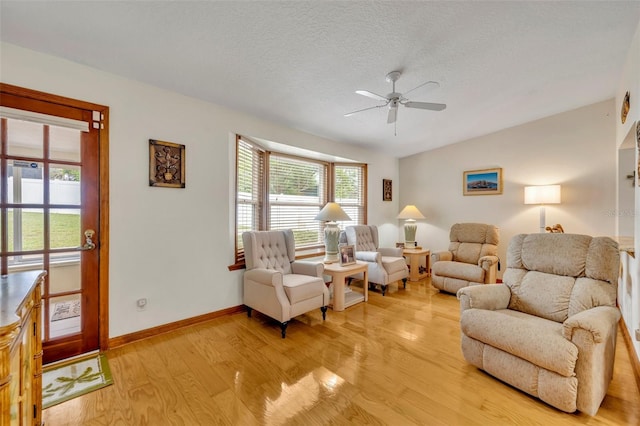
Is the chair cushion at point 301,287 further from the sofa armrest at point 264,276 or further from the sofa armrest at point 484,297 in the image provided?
the sofa armrest at point 484,297

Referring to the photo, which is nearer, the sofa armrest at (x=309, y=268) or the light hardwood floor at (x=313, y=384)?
the light hardwood floor at (x=313, y=384)

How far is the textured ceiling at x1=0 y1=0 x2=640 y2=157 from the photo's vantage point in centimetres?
180

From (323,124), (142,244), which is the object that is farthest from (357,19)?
(142,244)

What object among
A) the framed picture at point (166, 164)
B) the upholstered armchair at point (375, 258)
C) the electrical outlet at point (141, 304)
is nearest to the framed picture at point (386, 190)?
the upholstered armchair at point (375, 258)

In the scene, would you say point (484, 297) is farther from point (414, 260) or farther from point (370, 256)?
point (414, 260)

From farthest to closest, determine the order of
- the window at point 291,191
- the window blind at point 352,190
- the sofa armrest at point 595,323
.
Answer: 1. the window blind at point 352,190
2. the window at point 291,191
3. the sofa armrest at point 595,323

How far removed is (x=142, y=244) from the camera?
2588mm

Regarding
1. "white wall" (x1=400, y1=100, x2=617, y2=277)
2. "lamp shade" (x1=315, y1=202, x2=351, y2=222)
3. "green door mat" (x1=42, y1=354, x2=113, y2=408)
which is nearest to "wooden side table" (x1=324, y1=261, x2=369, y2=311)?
"lamp shade" (x1=315, y1=202, x2=351, y2=222)

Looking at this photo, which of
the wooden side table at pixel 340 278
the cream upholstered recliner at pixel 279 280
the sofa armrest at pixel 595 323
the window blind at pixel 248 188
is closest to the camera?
the sofa armrest at pixel 595 323

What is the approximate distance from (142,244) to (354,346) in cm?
226

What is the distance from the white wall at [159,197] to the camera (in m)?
2.31

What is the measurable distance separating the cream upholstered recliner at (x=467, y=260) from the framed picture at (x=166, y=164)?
148 inches

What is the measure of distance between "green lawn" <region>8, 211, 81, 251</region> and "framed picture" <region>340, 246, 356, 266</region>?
9.02 ft

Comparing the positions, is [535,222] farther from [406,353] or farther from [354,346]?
[354,346]
